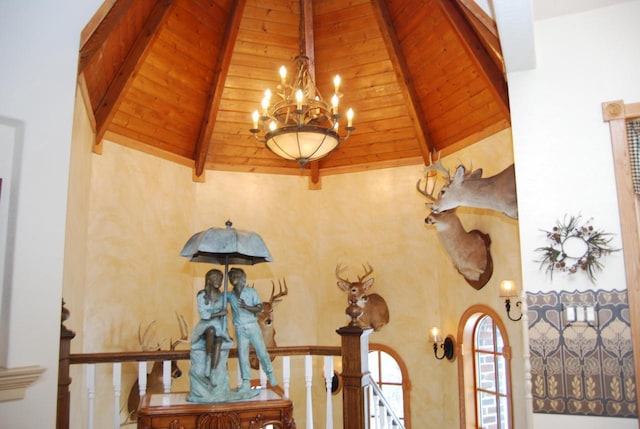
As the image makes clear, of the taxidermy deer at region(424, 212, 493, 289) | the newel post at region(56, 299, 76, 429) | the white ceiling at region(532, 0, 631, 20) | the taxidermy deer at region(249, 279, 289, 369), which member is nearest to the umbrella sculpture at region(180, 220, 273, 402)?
the newel post at region(56, 299, 76, 429)

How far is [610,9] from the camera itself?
4379 millimetres

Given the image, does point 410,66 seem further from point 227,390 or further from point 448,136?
point 227,390

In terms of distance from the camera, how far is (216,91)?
755 centimetres

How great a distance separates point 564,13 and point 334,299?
5281 millimetres

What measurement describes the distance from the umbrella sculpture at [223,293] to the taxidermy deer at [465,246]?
3273mm

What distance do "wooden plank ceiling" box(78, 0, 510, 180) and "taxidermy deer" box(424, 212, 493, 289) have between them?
1.22 m

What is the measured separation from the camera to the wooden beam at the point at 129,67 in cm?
633

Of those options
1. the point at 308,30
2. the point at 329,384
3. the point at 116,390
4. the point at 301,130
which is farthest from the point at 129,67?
the point at 329,384

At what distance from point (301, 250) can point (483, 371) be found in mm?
3188

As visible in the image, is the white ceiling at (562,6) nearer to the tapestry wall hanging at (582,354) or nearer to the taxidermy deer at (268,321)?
the tapestry wall hanging at (582,354)

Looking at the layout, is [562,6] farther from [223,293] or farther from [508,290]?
[223,293]

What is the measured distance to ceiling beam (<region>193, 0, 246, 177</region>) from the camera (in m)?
6.95

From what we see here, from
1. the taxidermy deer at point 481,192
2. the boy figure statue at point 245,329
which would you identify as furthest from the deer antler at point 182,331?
the taxidermy deer at point 481,192

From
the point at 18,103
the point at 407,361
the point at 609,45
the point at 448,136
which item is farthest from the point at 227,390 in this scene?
the point at 448,136
